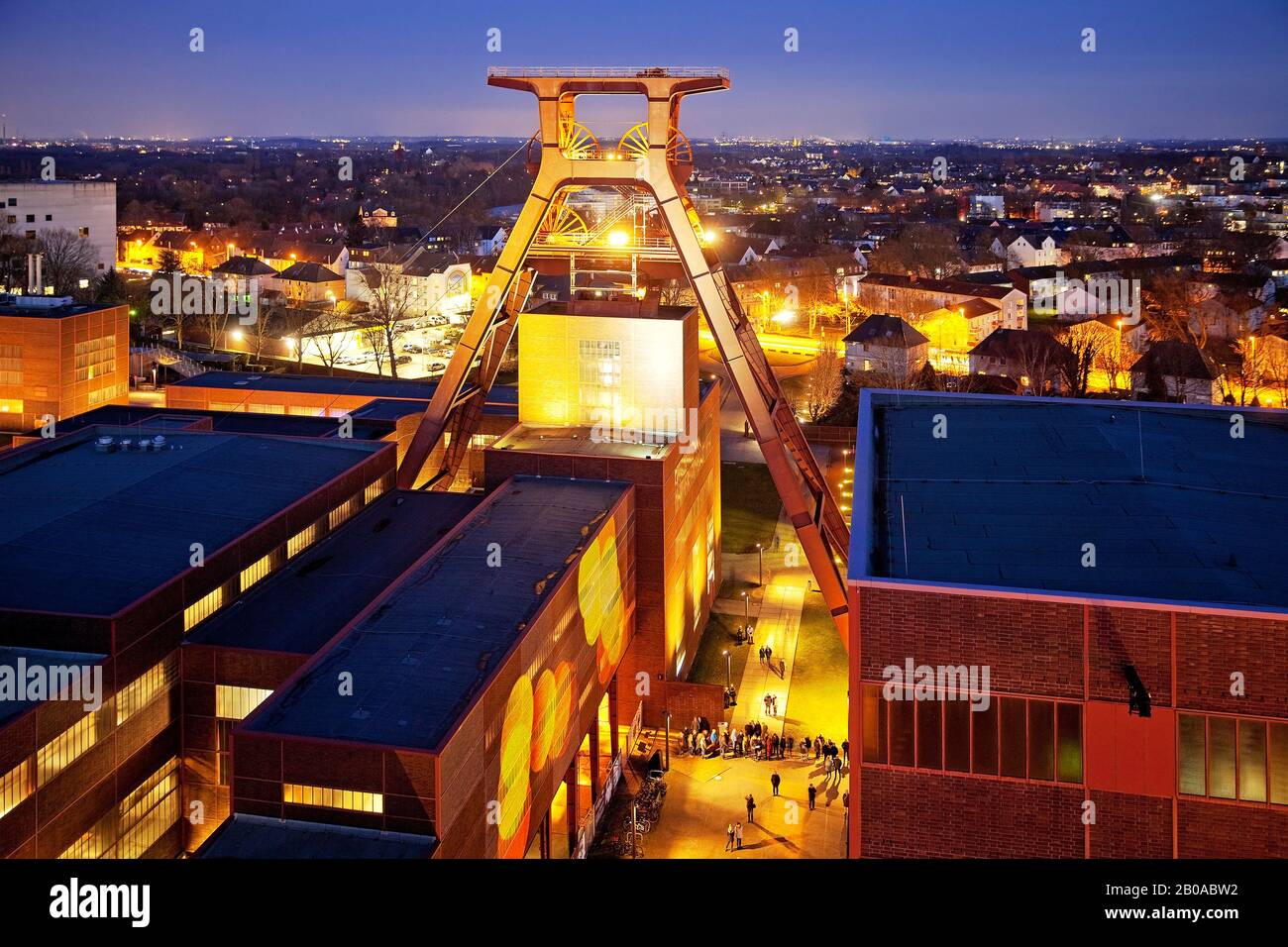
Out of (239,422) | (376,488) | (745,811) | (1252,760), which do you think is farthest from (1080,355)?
(1252,760)

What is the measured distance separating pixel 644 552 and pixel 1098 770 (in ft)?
45.0

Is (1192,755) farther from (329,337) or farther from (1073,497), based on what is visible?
(329,337)

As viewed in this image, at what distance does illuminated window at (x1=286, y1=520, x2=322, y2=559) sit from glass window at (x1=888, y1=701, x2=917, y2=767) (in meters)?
13.3

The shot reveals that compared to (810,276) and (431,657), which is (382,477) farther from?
(810,276)

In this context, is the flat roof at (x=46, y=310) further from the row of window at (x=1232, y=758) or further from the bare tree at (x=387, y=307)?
the row of window at (x=1232, y=758)

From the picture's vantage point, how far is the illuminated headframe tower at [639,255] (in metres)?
24.4

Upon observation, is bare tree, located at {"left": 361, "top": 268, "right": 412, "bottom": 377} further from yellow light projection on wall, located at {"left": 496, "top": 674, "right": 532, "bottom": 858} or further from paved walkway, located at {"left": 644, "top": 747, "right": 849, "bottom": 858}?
yellow light projection on wall, located at {"left": 496, "top": 674, "right": 532, "bottom": 858}

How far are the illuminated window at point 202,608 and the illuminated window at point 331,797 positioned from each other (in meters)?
5.40

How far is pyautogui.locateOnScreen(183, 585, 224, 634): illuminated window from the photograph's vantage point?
58.0ft

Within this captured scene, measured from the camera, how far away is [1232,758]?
36.1 feet

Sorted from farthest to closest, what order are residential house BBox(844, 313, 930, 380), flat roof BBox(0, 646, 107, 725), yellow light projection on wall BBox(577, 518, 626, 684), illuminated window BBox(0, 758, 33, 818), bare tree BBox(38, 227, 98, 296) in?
bare tree BBox(38, 227, 98, 296) → residential house BBox(844, 313, 930, 380) → yellow light projection on wall BBox(577, 518, 626, 684) → flat roof BBox(0, 646, 107, 725) → illuminated window BBox(0, 758, 33, 818)

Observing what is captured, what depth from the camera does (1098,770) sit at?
11.3 meters

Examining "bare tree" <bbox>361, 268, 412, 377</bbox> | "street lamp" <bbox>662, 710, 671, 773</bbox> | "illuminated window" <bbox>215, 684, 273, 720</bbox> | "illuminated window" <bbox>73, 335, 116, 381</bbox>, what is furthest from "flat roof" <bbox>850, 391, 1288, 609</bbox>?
"bare tree" <bbox>361, 268, 412, 377</bbox>
